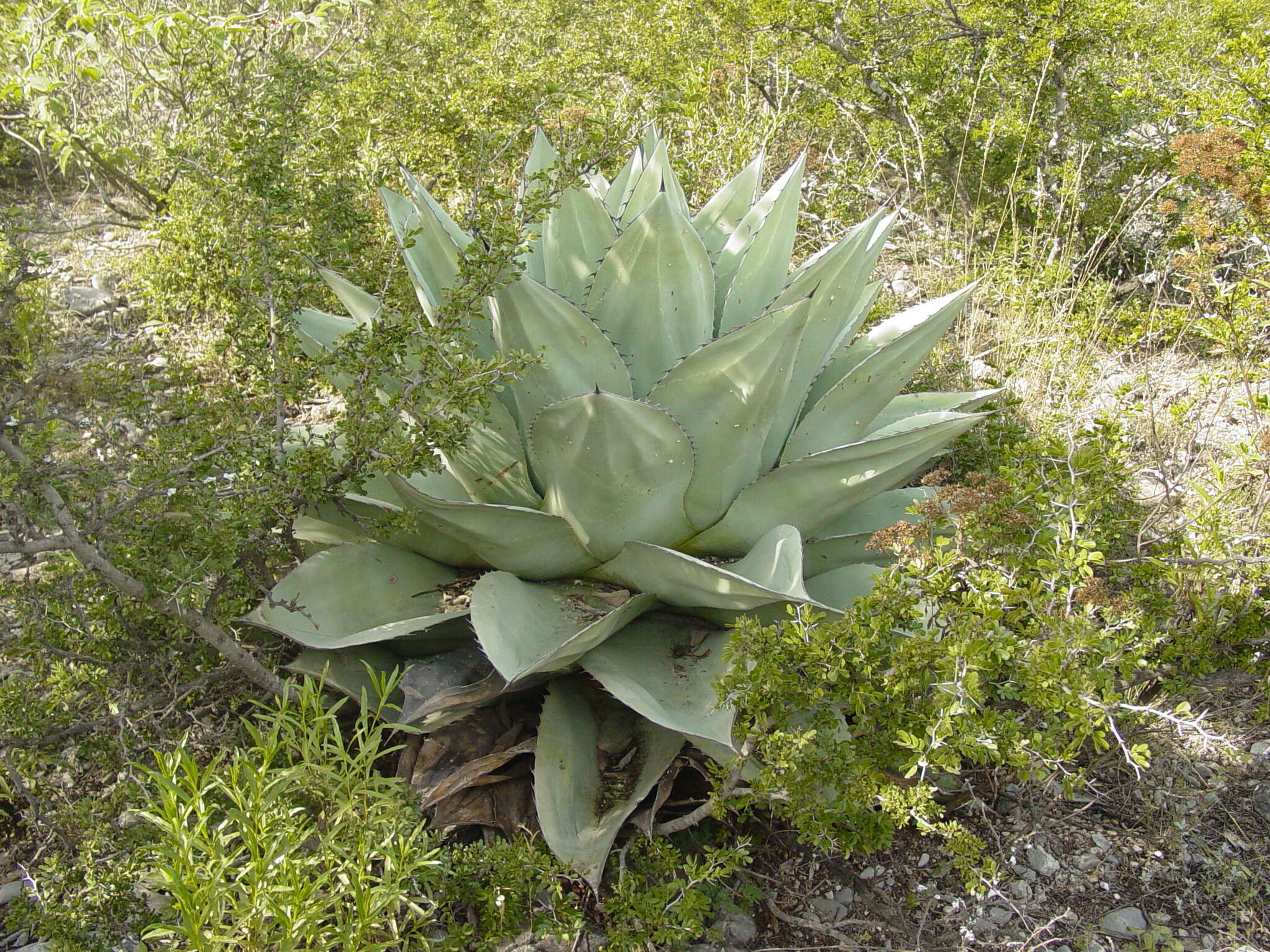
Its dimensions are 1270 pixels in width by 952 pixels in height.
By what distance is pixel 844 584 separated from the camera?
2266mm

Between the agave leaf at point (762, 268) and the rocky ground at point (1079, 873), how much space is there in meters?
1.29

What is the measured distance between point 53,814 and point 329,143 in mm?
3110

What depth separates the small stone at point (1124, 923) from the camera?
1950mm

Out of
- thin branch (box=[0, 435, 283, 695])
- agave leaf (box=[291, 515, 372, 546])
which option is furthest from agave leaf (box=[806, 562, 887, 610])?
thin branch (box=[0, 435, 283, 695])

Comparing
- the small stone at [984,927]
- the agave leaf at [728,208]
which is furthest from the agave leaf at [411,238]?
the small stone at [984,927]

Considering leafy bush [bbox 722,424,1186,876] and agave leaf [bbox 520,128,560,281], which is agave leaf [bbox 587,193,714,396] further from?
leafy bush [bbox 722,424,1186,876]

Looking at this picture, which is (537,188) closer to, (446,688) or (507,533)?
(507,533)

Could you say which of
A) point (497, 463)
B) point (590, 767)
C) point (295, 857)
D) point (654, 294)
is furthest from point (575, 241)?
point (295, 857)

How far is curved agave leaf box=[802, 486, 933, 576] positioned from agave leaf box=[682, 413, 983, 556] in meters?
0.07

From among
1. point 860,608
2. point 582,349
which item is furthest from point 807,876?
point 582,349

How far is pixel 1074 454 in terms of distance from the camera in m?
2.13

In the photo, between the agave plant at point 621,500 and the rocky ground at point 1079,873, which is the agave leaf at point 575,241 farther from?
the rocky ground at point 1079,873

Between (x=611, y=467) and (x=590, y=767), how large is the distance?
2.16 ft

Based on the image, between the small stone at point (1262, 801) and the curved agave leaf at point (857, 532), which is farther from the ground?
the curved agave leaf at point (857, 532)
